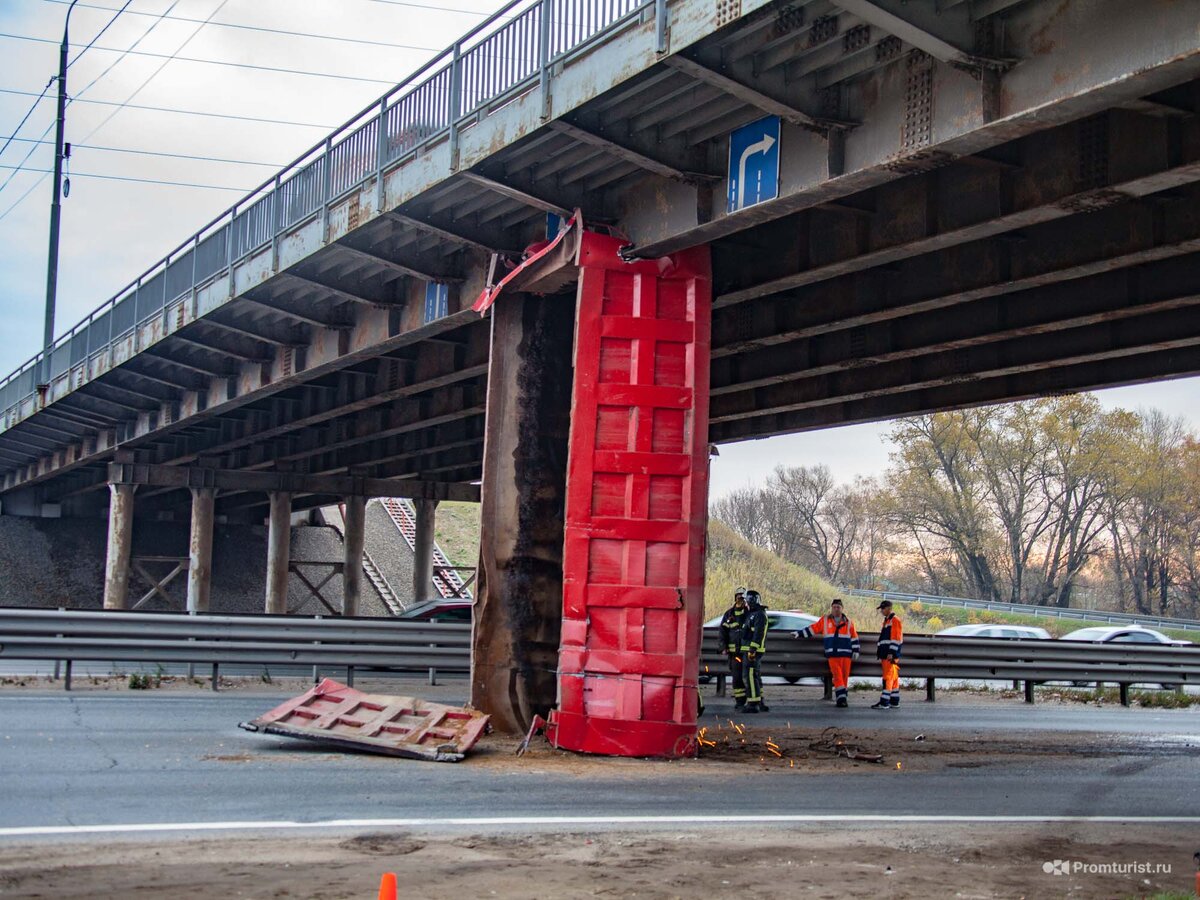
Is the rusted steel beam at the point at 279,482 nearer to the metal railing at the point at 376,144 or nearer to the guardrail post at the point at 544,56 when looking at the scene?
the metal railing at the point at 376,144

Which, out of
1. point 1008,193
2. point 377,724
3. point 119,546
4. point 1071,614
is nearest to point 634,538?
point 377,724

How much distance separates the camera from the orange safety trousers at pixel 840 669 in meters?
19.2

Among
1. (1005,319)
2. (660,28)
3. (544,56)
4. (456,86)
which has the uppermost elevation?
(456,86)

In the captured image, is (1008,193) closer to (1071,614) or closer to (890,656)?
(890,656)

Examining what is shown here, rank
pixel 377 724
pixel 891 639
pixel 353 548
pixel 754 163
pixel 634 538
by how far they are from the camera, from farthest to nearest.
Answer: pixel 353 548 < pixel 891 639 < pixel 634 538 < pixel 754 163 < pixel 377 724

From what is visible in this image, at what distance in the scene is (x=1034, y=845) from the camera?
7.86 m

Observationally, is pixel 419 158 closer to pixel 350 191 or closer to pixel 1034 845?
pixel 350 191

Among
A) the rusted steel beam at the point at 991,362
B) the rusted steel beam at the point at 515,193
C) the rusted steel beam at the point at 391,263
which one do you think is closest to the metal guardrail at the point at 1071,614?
the rusted steel beam at the point at 991,362

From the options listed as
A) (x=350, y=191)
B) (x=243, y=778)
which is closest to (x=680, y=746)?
(x=243, y=778)

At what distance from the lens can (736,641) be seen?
59.2ft

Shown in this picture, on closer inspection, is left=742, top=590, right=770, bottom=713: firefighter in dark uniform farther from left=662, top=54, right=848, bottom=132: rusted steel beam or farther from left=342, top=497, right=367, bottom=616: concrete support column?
left=342, top=497, right=367, bottom=616: concrete support column

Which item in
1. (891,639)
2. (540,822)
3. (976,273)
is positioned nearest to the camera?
(540,822)

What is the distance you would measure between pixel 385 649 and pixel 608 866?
36.8 ft

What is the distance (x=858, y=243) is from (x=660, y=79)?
3057 millimetres
